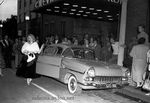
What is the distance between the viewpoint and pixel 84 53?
871 centimetres

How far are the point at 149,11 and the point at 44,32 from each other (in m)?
20.9

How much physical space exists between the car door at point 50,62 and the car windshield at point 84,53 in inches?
22.8

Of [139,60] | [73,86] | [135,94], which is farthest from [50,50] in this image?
[135,94]

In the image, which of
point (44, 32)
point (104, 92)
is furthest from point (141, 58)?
point (44, 32)

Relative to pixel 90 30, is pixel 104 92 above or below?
below

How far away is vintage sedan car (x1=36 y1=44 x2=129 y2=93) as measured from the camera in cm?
720

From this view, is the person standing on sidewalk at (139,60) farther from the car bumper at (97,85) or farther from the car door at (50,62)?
the car door at (50,62)

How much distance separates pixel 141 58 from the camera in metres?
9.05

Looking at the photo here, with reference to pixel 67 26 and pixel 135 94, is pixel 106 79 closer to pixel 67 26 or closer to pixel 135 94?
pixel 135 94

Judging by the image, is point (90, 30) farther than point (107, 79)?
Yes

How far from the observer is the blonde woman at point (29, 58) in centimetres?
909

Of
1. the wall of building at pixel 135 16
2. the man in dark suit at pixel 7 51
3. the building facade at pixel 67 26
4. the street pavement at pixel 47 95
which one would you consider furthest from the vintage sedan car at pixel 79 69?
the building facade at pixel 67 26

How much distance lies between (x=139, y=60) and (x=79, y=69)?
2.82m

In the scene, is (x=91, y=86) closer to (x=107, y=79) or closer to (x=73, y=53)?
(x=107, y=79)
